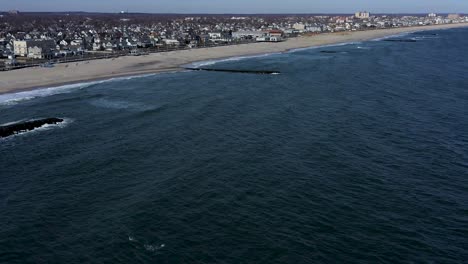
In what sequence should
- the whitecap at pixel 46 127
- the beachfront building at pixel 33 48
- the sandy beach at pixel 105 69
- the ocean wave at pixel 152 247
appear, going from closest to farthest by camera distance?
the ocean wave at pixel 152 247 < the whitecap at pixel 46 127 < the sandy beach at pixel 105 69 < the beachfront building at pixel 33 48

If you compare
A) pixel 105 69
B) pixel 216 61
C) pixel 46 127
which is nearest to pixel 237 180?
pixel 46 127

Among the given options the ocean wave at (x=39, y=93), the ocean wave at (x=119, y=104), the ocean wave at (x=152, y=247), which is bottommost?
the ocean wave at (x=152, y=247)

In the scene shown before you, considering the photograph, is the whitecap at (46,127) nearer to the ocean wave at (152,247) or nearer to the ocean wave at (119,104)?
the ocean wave at (119,104)

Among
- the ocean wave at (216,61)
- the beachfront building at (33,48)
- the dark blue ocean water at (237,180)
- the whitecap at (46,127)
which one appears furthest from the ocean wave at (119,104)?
the beachfront building at (33,48)

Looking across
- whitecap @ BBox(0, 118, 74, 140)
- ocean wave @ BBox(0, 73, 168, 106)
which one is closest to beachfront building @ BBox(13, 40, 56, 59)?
ocean wave @ BBox(0, 73, 168, 106)

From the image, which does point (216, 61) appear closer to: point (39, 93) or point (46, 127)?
point (39, 93)

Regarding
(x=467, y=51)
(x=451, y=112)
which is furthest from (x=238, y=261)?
(x=467, y=51)
